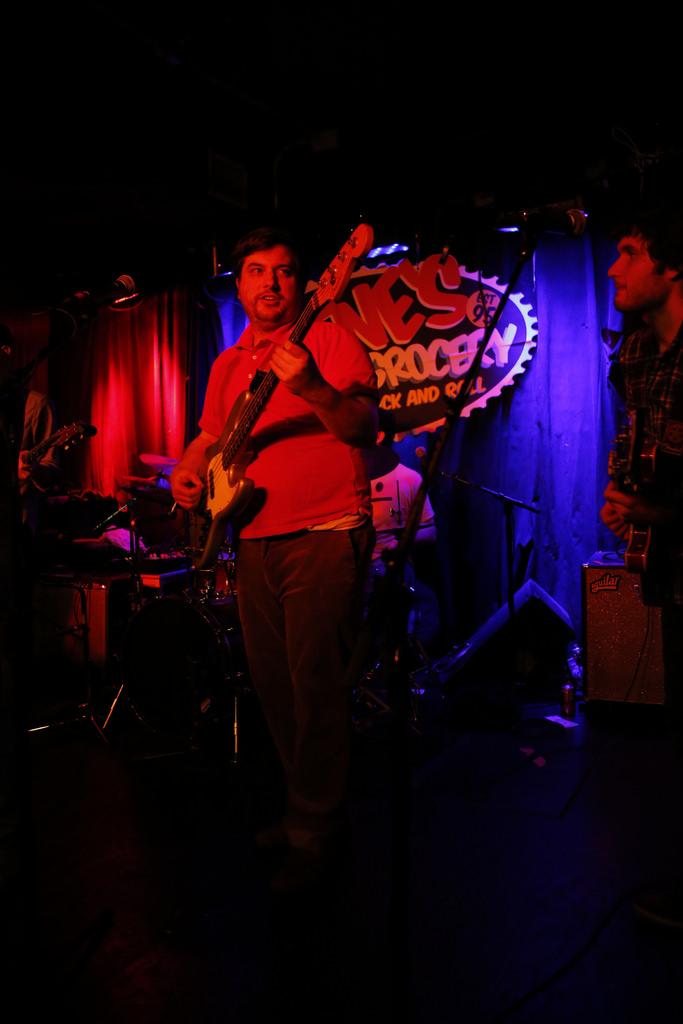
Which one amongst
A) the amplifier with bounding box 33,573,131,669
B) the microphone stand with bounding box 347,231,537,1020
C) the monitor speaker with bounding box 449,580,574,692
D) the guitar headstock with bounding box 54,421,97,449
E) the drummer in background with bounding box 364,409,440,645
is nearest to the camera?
the microphone stand with bounding box 347,231,537,1020

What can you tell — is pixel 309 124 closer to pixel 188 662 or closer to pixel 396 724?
pixel 188 662

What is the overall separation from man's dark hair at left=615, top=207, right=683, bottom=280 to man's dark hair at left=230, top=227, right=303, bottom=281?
111 cm

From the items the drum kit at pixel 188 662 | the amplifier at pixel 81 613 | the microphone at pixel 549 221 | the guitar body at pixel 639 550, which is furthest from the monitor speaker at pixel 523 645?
the microphone at pixel 549 221

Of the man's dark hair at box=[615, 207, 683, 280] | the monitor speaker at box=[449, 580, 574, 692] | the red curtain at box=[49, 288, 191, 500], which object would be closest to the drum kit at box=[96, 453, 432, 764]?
the monitor speaker at box=[449, 580, 574, 692]

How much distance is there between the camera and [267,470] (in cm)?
221

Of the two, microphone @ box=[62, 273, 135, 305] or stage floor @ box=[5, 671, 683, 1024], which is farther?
microphone @ box=[62, 273, 135, 305]

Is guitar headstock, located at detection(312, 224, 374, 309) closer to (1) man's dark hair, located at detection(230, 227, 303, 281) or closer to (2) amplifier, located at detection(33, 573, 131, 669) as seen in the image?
(1) man's dark hair, located at detection(230, 227, 303, 281)

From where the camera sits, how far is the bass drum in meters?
3.46

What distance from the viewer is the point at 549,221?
5.37 ft

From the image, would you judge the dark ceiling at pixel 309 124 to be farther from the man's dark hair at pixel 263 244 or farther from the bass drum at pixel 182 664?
the bass drum at pixel 182 664

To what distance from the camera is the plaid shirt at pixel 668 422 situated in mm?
1864

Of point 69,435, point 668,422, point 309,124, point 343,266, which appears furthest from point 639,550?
point 309,124

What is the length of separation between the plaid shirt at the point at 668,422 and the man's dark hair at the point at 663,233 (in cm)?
24

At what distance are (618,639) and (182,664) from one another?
256 cm
